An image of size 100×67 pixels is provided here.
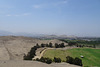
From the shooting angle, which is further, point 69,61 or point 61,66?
point 69,61

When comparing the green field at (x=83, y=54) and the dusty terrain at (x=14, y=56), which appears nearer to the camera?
the dusty terrain at (x=14, y=56)

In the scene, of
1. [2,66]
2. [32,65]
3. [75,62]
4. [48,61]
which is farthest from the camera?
[75,62]

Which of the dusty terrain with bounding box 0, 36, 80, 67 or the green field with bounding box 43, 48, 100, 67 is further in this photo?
the green field with bounding box 43, 48, 100, 67

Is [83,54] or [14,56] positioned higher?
[83,54]

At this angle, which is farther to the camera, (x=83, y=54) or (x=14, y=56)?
(x=14, y=56)

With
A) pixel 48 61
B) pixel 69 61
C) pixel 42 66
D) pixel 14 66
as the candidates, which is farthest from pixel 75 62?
pixel 14 66

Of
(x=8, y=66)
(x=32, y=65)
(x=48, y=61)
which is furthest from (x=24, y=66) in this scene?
(x=48, y=61)

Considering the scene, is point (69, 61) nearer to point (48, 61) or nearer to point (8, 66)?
A: point (48, 61)

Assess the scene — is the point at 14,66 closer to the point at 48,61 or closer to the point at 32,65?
the point at 32,65

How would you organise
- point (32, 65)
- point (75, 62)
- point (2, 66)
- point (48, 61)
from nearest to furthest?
point (2, 66)
point (32, 65)
point (48, 61)
point (75, 62)
